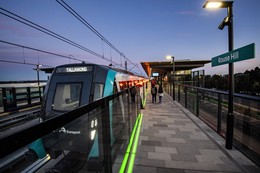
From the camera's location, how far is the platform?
3.42 meters

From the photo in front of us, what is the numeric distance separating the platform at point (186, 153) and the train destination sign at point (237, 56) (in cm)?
236

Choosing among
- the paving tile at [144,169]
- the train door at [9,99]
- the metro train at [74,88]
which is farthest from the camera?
the train door at [9,99]

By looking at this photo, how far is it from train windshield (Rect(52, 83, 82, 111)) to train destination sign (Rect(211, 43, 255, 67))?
4492 millimetres

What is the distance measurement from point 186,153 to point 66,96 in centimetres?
429

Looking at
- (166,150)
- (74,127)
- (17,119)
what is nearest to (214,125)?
(166,150)

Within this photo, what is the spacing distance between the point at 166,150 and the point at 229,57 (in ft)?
9.74

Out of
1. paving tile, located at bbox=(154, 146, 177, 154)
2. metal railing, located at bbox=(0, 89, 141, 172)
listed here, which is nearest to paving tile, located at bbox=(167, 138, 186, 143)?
paving tile, located at bbox=(154, 146, 177, 154)

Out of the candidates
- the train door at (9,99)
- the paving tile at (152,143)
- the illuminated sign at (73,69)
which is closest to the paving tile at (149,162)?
the paving tile at (152,143)

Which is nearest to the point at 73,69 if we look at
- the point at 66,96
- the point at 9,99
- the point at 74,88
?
the point at 74,88

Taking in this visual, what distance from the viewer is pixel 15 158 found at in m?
5.29

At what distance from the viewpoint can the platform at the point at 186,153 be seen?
135 inches

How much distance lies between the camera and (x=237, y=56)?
11.8 ft

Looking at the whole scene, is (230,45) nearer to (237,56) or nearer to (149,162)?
(237,56)

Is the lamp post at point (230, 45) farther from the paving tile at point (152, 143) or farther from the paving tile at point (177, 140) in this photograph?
the paving tile at point (152, 143)
